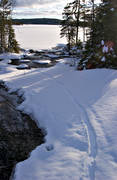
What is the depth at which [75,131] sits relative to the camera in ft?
20.0

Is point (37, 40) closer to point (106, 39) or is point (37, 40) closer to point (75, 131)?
point (106, 39)

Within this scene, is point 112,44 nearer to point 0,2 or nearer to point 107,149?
point 107,149

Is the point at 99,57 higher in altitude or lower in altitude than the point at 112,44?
lower

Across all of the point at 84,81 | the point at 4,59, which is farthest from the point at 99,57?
the point at 4,59

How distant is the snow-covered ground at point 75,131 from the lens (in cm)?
429

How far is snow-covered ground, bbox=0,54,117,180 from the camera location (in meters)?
4.29

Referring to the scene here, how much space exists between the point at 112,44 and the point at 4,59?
58.9ft

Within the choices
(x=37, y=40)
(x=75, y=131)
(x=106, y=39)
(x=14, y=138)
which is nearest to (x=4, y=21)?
(x=106, y=39)

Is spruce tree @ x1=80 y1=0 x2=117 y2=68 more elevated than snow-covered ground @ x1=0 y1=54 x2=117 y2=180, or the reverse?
spruce tree @ x1=80 y1=0 x2=117 y2=68

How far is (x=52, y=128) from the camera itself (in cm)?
671

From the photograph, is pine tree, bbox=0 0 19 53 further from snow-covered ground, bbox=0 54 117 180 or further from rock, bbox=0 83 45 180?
rock, bbox=0 83 45 180

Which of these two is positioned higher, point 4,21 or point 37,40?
point 37,40

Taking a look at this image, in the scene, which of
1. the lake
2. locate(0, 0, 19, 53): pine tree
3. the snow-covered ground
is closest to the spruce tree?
the snow-covered ground

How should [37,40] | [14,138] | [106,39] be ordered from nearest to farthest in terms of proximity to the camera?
[14,138] < [106,39] < [37,40]
